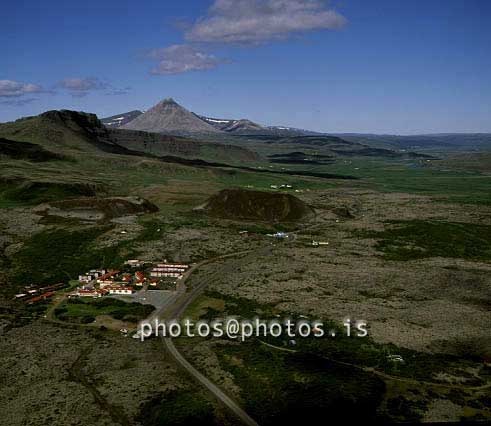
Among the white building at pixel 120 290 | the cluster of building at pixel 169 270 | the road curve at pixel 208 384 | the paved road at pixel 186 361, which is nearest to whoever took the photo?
the road curve at pixel 208 384

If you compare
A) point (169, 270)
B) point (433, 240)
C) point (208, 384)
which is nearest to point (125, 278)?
point (169, 270)

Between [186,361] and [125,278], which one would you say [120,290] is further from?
[186,361]

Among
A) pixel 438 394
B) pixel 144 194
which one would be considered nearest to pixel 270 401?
pixel 438 394

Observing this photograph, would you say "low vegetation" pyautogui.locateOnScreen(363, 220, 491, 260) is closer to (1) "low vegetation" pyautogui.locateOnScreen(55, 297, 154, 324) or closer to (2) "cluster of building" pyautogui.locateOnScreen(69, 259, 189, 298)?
(2) "cluster of building" pyautogui.locateOnScreen(69, 259, 189, 298)

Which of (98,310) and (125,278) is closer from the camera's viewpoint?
(98,310)

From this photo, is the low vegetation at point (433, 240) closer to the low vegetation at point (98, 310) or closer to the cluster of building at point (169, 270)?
the cluster of building at point (169, 270)

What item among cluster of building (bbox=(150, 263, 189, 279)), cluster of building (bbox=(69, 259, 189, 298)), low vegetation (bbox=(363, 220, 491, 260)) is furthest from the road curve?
low vegetation (bbox=(363, 220, 491, 260))

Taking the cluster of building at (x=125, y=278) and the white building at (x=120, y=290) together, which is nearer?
the white building at (x=120, y=290)

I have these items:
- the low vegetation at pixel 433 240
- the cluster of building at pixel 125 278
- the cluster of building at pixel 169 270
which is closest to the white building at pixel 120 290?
the cluster of building at pixel 125 278

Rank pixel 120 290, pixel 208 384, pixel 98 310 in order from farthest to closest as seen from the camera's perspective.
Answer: pixel 120 290
pixel 98 310
pixel 208 384
